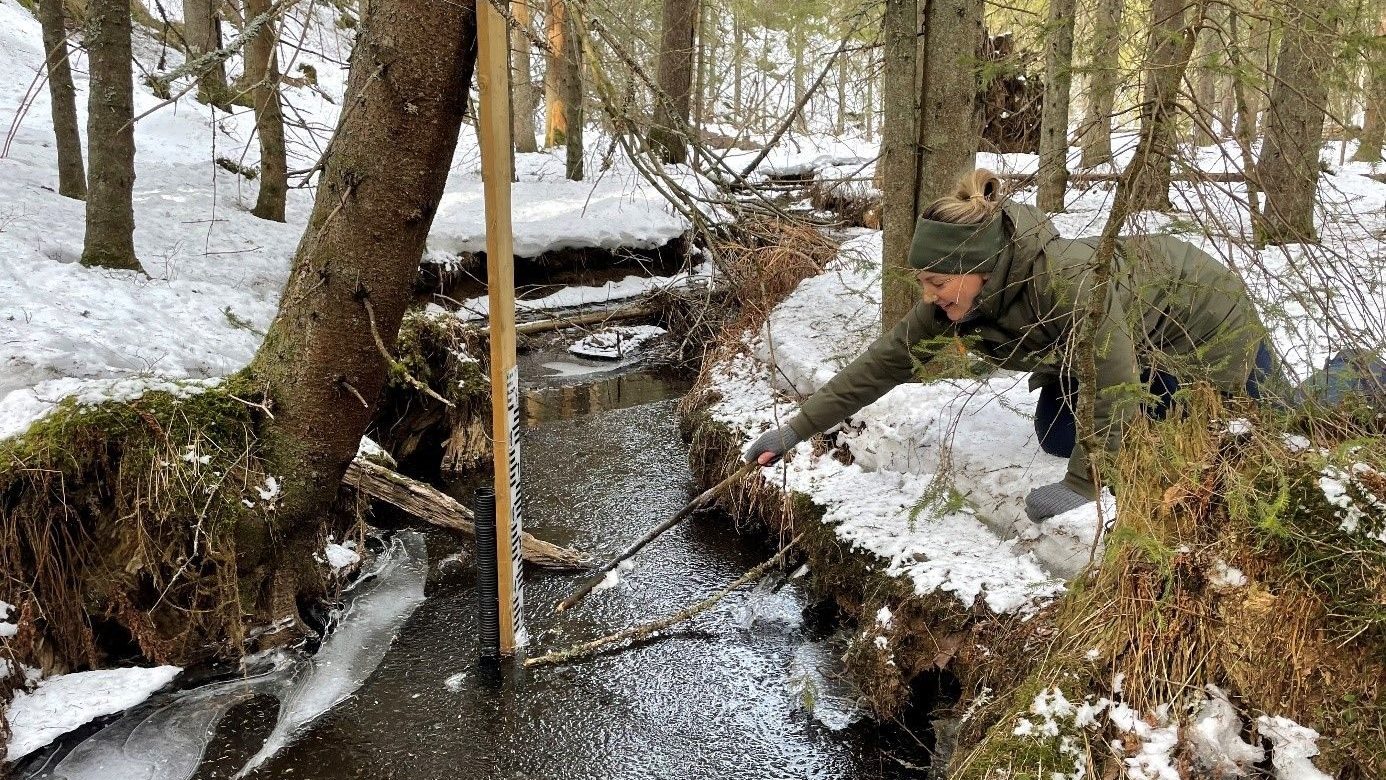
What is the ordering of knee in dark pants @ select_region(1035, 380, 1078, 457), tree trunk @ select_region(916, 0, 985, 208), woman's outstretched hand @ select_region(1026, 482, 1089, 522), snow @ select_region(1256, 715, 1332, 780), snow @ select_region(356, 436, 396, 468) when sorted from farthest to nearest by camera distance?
snow @ select_region(356, 436, 396, 468) < tree trunk @ select_region(916, 0, 985, 208) < knee in dark pants @ select_region(1035, 380, 1078, 457) < woman's outstretched hand @ select_region(1026, 482, 1089, 522) < snow @ select_region(1256, 715, 1332, 780)

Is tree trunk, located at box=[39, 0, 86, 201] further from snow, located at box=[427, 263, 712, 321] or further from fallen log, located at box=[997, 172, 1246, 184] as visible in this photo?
fallen log, located at box=[997, 172, 1246, 184]

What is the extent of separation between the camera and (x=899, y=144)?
4469 mm

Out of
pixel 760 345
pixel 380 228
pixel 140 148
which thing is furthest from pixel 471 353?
pixel 140 148

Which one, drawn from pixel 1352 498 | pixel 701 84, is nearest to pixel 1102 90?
pixel 1352 498

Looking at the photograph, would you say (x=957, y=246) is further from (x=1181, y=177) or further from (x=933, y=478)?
(x=933, y=478)

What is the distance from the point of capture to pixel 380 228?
3250 mm

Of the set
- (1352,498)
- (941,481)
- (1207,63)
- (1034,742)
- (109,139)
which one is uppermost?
(109,139)

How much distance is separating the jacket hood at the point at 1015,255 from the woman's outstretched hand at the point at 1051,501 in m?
0.65

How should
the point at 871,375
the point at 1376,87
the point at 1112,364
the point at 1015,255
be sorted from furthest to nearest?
the point at 871,375
the point at 1015,255
the point at 1112,364
the point at 1376,87

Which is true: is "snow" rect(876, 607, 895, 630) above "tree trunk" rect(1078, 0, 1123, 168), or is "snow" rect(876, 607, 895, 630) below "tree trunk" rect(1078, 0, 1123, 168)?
below

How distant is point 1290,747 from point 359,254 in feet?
10.5

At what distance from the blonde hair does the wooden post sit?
1.45 meters

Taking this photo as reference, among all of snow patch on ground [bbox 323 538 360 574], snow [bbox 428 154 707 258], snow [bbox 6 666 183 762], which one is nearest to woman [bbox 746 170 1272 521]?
snow patch on ground [bbox 323 538 360 574]

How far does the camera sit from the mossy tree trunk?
3076 mm
